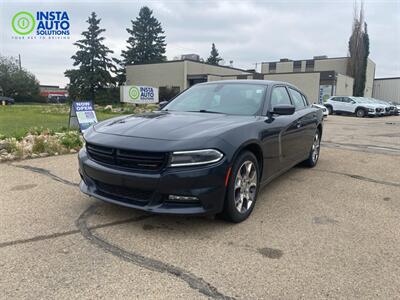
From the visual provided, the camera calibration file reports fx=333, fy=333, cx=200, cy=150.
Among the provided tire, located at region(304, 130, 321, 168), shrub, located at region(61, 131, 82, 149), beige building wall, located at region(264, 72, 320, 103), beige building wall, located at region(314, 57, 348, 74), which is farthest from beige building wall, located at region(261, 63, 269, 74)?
tire, located at region(304, 130, 321, 168)

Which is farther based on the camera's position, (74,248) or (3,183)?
(3,183)

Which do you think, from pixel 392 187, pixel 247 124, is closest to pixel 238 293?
pixel 247 124

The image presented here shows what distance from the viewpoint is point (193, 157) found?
3064mm

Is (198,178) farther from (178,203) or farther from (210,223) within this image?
(210,223)

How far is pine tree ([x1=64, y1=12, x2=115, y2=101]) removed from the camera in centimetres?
4353

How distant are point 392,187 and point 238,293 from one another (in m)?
3.83

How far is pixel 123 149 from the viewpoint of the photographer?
10.4ft

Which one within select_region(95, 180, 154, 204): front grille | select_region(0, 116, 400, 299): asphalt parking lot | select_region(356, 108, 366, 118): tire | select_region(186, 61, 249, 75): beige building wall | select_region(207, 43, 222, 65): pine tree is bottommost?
select_region(0, 116, 400, 299): asphalt parking lot

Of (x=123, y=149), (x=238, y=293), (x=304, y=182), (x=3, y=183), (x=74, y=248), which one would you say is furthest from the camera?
(x=304, y=182)

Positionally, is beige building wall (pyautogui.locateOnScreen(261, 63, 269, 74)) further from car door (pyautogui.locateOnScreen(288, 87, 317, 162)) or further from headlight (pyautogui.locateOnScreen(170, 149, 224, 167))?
headlight (pyautogui.locateOnScreen(170, 149, 224, 167))

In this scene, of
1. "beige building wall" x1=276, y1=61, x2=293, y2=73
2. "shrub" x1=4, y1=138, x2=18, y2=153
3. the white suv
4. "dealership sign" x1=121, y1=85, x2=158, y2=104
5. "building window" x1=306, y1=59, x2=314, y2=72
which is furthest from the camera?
"beige building wall" x1=276, y1=61, x2=293, y2=73

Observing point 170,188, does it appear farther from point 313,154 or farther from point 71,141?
point 71,141

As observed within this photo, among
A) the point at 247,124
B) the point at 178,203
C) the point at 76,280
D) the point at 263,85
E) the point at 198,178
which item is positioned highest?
the point at 263,85

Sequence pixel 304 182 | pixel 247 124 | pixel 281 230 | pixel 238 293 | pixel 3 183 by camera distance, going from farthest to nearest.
Result: pixel 304 182, pixel 3 183, pixel 247 124, pixel 281 230, pixel 238 293
